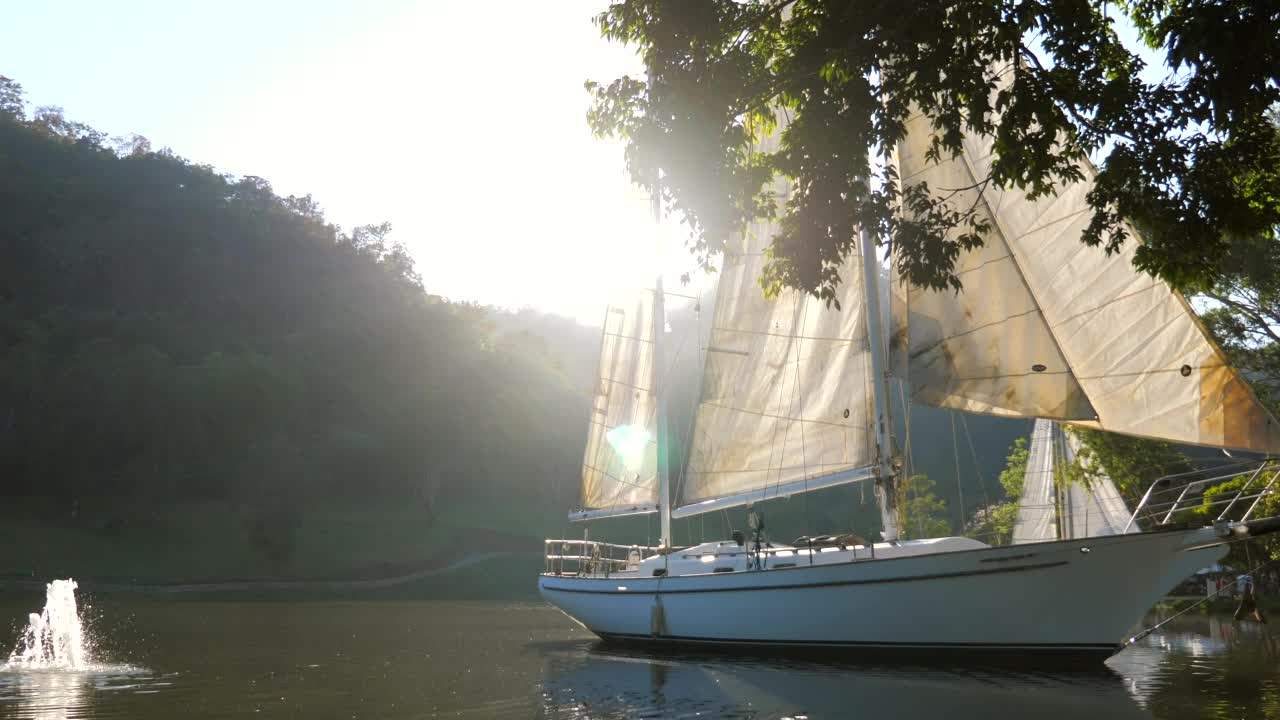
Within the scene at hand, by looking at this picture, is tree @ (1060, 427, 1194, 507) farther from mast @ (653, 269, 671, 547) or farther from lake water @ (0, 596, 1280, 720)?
mast @ (653, 269, 671, 547)

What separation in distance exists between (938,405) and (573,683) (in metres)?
9.35

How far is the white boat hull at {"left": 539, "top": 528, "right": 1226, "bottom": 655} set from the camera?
18.9 metres

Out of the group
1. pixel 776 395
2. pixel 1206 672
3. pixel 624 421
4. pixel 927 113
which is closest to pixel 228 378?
pixel 624 421

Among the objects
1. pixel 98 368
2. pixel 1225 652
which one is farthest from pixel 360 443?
pixel 1225 652

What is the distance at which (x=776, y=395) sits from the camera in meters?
26.1

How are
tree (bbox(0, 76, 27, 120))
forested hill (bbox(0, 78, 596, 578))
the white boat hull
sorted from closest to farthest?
the white boat hull < forested hill (bbox(0, 78, 596, 578)) < tree (bbox(0, 76, 27, 120))

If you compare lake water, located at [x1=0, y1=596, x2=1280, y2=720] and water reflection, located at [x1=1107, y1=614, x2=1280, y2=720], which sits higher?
lake water, located at [x1=0, y1=596, x2=1280, y2=720]

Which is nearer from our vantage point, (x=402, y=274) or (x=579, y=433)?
(x=579, y=433)

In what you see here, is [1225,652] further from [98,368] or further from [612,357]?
[98,368]

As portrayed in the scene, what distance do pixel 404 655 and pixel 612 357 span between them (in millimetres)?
11284

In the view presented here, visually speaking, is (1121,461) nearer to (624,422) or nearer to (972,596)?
(972,596)

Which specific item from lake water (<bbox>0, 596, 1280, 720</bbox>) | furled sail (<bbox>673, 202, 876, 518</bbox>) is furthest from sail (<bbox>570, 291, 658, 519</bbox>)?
lake water (<bbox>0, 596, 1280, 720</bbox>)

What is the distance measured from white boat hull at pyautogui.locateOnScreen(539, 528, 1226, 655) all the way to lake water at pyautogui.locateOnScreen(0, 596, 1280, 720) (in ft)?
2.23

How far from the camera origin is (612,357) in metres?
32.5
